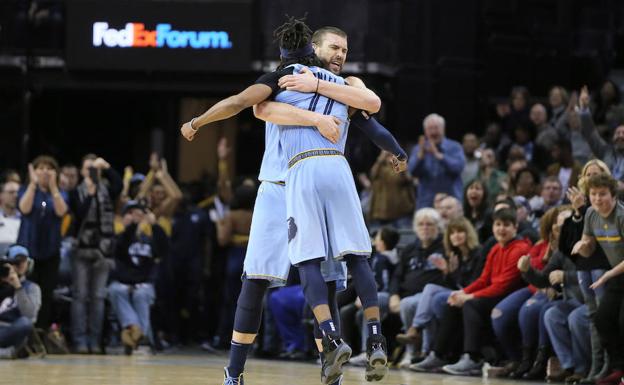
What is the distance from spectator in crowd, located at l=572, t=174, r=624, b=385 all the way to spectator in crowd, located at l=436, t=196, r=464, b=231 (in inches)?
100

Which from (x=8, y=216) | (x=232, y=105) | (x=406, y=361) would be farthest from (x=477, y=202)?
(x=232, y=105)

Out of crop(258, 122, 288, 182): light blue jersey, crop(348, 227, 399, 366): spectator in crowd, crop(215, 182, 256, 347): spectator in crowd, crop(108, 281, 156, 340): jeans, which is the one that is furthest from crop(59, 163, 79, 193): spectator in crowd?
crop(258, 122, 288, 182): light blue jersey

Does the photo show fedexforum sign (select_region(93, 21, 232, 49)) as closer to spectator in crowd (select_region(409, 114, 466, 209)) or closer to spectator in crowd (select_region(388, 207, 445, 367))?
spectator in crowd (select_region(409, 114, 466, 209))

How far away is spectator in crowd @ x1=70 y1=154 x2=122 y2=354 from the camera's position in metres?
13.4

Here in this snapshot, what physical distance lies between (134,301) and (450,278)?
3.49 m

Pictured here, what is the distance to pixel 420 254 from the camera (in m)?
12.1

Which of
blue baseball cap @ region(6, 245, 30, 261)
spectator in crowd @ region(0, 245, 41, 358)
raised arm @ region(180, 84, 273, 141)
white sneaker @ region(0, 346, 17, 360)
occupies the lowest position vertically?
white sneaker @ region(0, 346, 17, 360)

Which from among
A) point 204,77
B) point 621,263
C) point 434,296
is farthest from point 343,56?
point 204,77

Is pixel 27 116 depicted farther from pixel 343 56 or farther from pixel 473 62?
pixel 343 56

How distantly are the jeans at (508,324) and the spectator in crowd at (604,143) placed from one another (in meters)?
1.75

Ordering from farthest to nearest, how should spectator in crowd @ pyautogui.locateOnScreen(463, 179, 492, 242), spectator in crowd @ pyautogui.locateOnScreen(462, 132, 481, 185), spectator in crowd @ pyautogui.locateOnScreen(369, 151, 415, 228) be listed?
1. spectator in crowd @ pyautogui.locateOnScreen(462, 132, 481, 185)
2. spectator in crowd @ pyautogui.locateOnScreen(369, 151, 415, 228)
3. spectator in crowd @ pyautogui.locateOnScreen(463, 179, 492, 242)

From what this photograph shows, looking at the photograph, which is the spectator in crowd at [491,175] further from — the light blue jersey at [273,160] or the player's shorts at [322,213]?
the player's shorts at [322,213]

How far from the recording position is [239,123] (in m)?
17.4

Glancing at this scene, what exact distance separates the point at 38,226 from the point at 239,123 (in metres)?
A: 4.87
